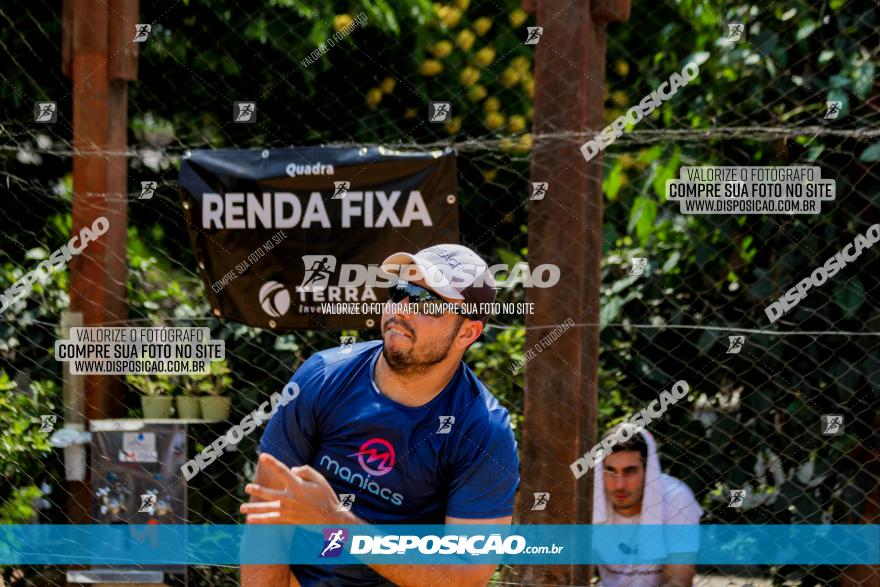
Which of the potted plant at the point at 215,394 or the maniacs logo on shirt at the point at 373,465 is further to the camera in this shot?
the potted plant at the point at 215,394

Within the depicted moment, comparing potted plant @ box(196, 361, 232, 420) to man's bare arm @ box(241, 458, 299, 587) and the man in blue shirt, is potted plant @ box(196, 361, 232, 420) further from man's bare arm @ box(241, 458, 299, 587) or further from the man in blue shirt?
man's bare arm @ box(241, 458, 299, 587)

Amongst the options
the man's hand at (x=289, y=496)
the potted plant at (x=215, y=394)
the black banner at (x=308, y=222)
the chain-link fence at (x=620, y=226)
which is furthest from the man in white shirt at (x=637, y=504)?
the potted plant at (x=215, y=394)

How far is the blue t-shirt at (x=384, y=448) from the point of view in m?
3.09

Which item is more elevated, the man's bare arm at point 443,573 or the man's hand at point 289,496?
the man's hand at point 289,496

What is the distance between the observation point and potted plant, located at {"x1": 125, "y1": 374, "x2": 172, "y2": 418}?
3.80 meters

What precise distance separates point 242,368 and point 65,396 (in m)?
0.66

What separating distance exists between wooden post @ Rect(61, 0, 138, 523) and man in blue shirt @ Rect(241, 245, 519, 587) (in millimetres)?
818

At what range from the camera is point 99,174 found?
3.64 metres

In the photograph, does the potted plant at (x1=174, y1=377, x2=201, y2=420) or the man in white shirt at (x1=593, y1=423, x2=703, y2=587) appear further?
the potted plant at (x1=174, y1=377, x2=201, y2=420)

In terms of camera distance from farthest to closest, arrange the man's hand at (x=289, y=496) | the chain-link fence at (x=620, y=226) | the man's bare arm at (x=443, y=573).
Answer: the chain-link fence at (x=620, y=226) < the man's bare arm at (x=443, y=573) < the man's hand at (x=289, y=496)

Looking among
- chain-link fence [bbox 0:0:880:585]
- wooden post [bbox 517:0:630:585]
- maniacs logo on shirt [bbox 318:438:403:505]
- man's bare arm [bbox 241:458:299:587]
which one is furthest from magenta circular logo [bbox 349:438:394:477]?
chain-link fence [bbox 0:0:880:585]

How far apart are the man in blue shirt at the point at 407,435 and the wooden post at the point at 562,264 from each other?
0.13m

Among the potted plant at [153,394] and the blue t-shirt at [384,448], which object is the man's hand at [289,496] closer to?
the blue t-shirt at [384,448]

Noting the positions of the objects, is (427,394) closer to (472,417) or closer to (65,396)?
(472,417)
